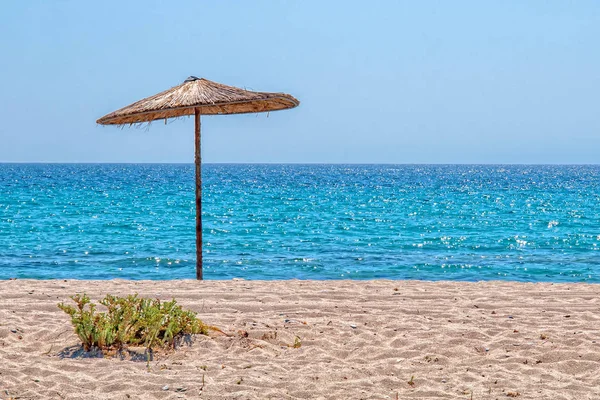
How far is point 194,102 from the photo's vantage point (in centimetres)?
883

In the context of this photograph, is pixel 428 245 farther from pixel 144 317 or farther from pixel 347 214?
pixel 144 317

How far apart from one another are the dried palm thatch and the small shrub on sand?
3.44 meters

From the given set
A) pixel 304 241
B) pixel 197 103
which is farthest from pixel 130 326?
pixel 304 241

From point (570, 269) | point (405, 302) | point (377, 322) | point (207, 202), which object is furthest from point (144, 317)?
point (207, 202)

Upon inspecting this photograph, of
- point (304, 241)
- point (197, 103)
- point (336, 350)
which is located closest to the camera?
point (336, 350)

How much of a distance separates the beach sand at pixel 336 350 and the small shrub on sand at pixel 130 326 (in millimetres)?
204

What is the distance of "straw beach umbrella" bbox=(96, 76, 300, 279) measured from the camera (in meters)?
8.86

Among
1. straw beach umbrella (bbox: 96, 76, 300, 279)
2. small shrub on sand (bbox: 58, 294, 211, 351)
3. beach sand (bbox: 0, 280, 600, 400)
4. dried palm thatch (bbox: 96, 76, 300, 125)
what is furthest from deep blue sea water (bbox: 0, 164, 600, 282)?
small shrub on sand (bbox: 58, 294, 211, 351)

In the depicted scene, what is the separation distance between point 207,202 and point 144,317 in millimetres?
32786

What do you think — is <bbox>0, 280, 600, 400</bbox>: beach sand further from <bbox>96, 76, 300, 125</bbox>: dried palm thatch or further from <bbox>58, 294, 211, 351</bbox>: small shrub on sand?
<bbox>96, 76, 300, 125</bbox>: dried palm thatch

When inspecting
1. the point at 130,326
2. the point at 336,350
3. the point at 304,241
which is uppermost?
the point at 130,326

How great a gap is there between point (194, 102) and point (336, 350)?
4.27m

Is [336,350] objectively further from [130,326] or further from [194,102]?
[194,102]

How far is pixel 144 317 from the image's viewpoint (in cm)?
623
